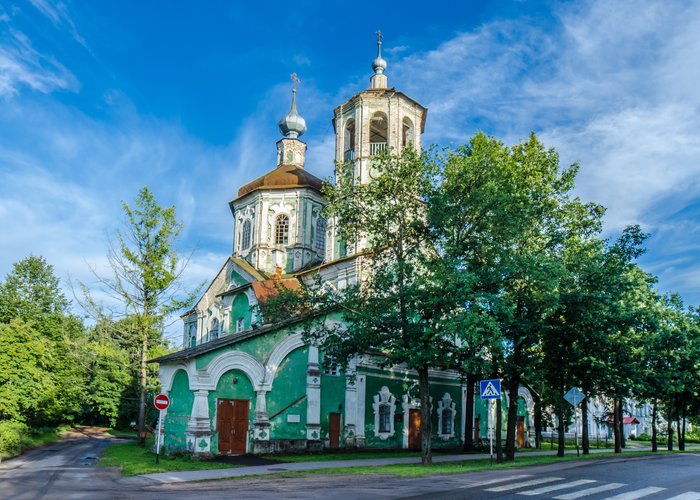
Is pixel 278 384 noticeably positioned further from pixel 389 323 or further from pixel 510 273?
pixel 510 273

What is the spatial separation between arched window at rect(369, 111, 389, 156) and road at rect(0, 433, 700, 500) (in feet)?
74.6

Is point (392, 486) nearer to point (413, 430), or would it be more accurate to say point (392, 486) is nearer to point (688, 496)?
point (688, 496)

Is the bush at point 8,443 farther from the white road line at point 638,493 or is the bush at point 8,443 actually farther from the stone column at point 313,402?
the white road line at point 638,493

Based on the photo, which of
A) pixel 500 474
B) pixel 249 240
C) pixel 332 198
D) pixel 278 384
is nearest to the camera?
pixel 500 474

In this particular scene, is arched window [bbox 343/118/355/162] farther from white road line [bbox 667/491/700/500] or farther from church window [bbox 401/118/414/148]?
white road line [bbox 667/491/700/500]

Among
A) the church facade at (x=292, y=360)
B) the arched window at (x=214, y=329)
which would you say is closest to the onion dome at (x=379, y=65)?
the church facade at (x=292, y=360)

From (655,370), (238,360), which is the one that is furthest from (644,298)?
A: (238,360)

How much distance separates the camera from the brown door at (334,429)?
25297 mm

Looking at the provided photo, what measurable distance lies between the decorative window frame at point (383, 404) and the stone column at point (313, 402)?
3629 millimetres

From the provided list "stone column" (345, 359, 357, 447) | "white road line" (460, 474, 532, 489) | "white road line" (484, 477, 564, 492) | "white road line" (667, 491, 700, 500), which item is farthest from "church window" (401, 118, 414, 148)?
"white road line" (667, 491, 700, 500)

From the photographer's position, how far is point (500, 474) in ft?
49.0

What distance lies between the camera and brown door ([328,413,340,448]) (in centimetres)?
2530

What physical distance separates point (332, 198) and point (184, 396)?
31.4 feet

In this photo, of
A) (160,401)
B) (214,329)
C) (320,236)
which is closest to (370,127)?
(320,236)
